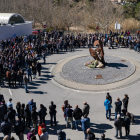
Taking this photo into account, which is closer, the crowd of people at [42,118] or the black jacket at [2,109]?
the crowd of people at [42,118]

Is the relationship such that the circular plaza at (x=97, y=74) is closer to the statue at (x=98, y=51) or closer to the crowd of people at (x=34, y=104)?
the statue at (x=98, y=51)

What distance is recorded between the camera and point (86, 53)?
95.1 feet

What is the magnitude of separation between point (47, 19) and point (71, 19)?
6287mm

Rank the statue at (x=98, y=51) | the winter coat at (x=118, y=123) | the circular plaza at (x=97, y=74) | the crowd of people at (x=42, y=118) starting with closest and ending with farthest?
the crowd of people at (x=42, y=118), the winter coat at (x=118, y=123), the circular plaza at (x=97, y=74), the statue at (x=98, y=51)

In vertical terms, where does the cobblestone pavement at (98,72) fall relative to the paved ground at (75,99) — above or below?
above

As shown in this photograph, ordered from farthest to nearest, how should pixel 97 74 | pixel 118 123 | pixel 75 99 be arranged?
pixel 97 74, pixel 75 99, pixel 118 123

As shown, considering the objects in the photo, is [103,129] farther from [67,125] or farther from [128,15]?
[128,15]

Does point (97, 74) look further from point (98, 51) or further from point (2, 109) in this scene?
point (2, 109)

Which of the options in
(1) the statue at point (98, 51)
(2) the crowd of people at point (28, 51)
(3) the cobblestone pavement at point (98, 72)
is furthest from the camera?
(1) the statue at point (98, 51)

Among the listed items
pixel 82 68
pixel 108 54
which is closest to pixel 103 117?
pixel 82 68

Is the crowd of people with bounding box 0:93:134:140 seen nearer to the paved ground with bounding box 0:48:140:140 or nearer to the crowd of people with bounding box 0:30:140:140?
the crowd of people with bounding box 0:30:140:140

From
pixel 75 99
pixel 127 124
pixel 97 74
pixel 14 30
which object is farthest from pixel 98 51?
pixel 14 30

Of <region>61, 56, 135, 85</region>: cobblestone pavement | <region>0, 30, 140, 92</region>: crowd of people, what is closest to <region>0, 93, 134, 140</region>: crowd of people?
<region>0, 30, 140, 92</region>: crowd of people

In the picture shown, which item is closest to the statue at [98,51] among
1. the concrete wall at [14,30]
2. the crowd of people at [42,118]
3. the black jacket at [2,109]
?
the crowd of people at [42,118]
